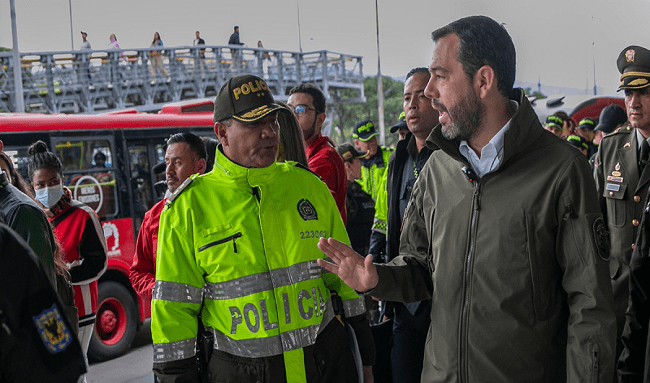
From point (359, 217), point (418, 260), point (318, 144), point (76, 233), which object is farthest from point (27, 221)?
point (359, 217)

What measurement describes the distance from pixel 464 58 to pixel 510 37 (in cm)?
19

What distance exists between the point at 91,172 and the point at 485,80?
675 centimetres

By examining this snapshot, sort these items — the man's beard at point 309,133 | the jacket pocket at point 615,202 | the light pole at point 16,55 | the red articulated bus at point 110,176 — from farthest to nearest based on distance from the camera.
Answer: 1. the light pole at point 16,55
2. the red articulated bus at point 110,176
3. the man's beard at point 309,133
4. the jacket pocket at point 615,202

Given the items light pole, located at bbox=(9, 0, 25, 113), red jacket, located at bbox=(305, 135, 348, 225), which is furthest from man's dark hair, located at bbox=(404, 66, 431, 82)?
light pole, located at bbox=(9, 0, 25, 113)

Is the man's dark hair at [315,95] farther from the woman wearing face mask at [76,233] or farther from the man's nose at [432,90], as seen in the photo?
the man's nose at [432,90]

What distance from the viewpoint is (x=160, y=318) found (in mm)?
2443

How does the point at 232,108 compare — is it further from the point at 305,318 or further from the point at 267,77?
the point at 267,77

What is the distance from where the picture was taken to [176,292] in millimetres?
2447

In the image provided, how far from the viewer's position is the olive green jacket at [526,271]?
1934 mm

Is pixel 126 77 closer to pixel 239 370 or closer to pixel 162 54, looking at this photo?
pixel 162 54

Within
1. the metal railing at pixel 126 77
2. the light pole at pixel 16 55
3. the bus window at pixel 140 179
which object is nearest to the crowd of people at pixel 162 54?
the metal railing at pixel 126 77

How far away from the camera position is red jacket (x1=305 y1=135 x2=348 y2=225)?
408 cm

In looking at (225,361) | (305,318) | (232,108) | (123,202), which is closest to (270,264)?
(305,318)

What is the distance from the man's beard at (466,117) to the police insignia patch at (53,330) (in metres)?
1.44
